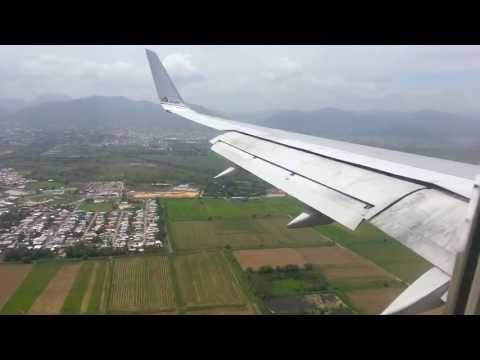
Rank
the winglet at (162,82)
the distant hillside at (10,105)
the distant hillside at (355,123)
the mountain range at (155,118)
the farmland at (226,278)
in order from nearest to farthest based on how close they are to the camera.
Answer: the winglet at (162,82) → the farmland at (226,278) → the distant hillside at (355,123) → the mountain range at (155,118) → the distant hillside at (10,105)

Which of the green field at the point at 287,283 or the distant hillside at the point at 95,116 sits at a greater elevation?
the distant hillside at the point at 95,116

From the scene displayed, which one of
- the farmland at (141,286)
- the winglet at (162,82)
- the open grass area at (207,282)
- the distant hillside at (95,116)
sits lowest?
the farmland at (141,286)

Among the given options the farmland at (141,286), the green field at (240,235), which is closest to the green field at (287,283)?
the green field at (240,235)

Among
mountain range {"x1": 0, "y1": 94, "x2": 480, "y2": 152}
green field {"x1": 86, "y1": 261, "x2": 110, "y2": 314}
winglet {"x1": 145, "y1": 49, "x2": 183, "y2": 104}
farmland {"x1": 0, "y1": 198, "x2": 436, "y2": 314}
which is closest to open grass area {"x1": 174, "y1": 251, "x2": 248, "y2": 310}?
farmland {"x1": 0, "y1": 198, "x2": 436, "y2": 314}

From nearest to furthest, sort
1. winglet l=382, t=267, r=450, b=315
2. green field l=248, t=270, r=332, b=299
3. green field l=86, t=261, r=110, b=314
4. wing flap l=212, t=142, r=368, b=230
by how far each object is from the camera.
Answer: winglet l=382, t=267, r=450, b=315 < wing flap l=212, t=142, r=368, b=230 < green field l=86, t=261, r=110, b=314 < green field l=248, t=270, r=332, b=299

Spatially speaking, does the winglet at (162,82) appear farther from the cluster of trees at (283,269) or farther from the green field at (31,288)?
the green field at (31,288)

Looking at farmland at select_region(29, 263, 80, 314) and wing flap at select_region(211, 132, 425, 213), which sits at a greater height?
wing flap at select_region(211, 132, 425, 213)

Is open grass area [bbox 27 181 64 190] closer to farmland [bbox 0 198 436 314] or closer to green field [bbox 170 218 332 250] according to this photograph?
green field [bbox 170 218 332 250]

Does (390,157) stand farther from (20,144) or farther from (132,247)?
(20,144)
